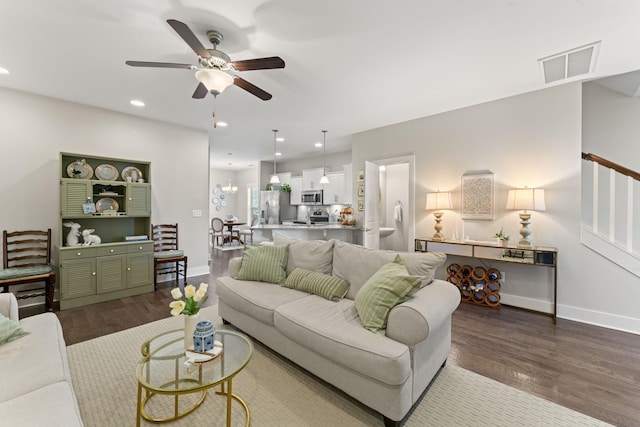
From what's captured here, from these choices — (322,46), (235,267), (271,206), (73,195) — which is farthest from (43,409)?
(271,206)

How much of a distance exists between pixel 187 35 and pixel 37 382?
2217mm

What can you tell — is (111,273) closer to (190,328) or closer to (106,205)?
(106,205)

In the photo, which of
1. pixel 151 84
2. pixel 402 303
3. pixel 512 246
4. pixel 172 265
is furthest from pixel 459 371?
pixel 172 265

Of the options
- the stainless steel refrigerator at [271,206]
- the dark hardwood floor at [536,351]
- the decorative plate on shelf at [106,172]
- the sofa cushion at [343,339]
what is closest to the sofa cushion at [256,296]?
the sofa cushion at [343,339]

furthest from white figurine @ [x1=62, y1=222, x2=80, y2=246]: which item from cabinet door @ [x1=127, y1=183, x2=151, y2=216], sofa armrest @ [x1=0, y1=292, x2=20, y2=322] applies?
sofa armrest @ [x1=0, y1=292, x2=20, y2=322]

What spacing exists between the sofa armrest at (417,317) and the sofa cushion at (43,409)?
1604 millimetres

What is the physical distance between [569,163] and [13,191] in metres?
7.03

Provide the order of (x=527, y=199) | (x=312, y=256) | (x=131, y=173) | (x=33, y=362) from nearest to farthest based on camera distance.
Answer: (x=33, y=362)
(x=312, y=256)
(x=527, y=199)
(x=131, y=173)

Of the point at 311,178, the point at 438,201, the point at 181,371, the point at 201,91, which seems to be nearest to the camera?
the point at 181,371

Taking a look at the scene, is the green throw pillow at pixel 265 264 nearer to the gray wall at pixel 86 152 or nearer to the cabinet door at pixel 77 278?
the cabinet door at pixel 77 278

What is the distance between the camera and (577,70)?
2.87 meters

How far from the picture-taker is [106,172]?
4012mm

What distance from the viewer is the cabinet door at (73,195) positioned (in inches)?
137

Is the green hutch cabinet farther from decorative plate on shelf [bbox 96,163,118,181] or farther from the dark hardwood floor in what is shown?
the dark hardwood floor
